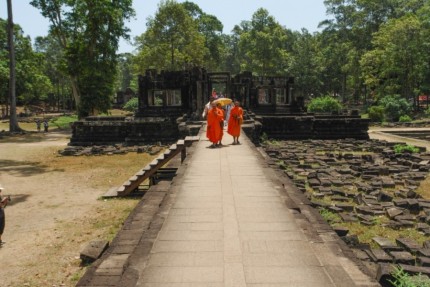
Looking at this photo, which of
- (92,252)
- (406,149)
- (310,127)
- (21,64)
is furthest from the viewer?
(21,64)

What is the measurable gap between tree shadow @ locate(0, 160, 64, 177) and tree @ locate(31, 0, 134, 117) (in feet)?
40.1

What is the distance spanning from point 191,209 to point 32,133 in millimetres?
23972

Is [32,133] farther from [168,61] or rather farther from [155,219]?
[155,219]

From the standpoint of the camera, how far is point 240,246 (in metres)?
4.24

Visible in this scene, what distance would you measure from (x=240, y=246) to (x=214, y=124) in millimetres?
6959

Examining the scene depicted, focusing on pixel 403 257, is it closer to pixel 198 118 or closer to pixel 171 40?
pixel 198 118

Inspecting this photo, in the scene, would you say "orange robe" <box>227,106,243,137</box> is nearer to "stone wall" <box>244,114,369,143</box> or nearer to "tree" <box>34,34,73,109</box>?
"stone wall" <box>244,114,369,143</box>

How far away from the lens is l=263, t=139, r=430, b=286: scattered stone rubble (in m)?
5.86

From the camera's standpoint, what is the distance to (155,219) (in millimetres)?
5152

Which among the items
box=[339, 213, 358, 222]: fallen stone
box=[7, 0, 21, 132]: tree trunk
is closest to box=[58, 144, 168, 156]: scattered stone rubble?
box=[7, 0, 21, 132]: tree trunk

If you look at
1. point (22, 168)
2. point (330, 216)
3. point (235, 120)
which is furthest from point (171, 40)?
point (330, 216)

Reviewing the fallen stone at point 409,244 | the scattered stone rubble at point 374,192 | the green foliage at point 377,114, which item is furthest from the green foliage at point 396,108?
the fallen stone at point 409,244

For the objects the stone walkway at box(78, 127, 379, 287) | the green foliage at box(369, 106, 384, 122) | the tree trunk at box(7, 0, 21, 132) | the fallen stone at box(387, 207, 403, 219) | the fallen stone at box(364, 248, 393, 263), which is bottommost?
the fallen stone at box(387, 207, 403, 219)

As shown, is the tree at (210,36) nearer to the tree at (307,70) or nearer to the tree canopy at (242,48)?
the tree canopy at (242,48)
